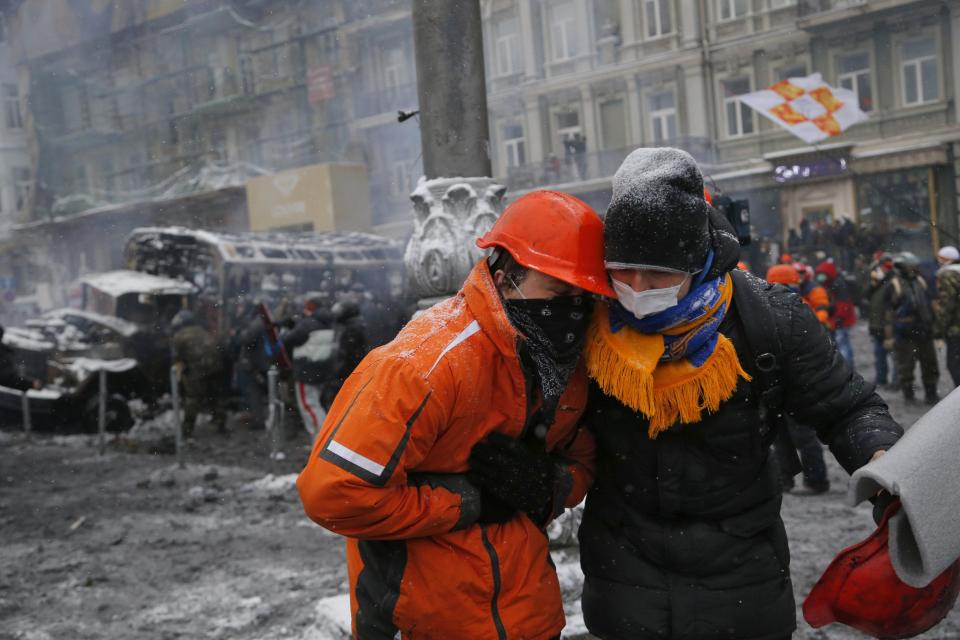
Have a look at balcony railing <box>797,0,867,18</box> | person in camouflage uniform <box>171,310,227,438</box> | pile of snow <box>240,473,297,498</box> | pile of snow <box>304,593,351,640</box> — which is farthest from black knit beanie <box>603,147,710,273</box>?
person in camouflage uniform <box>171,310,227,438</box>

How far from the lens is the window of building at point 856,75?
10299 millimetres

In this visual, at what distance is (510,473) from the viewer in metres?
2.11

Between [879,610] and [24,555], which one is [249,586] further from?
[879,610]

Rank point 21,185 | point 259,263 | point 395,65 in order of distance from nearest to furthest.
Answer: point 395,65 < point 21,185 < point 259,263

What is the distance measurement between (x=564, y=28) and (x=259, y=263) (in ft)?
28.6

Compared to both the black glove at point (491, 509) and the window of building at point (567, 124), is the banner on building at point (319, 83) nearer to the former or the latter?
the window of building at point (567, 124)

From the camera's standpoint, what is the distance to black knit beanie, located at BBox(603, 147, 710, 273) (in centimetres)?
195

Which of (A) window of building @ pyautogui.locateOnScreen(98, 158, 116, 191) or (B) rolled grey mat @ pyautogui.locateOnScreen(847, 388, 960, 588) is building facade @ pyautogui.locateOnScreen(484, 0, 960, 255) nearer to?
(B) rolled grey mat @ pyautogui.locateOnScreen(847, 388, 960, 588)

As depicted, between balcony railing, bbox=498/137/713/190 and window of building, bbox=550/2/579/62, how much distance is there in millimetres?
1635

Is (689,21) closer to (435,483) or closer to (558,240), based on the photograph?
(558,240)

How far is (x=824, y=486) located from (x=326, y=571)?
12.0ft

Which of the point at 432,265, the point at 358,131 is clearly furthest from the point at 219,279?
the point at 432,265

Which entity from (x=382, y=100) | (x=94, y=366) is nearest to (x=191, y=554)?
(x=94, y=366)

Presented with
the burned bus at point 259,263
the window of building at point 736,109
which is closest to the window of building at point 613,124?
the window of building at point 736,109
